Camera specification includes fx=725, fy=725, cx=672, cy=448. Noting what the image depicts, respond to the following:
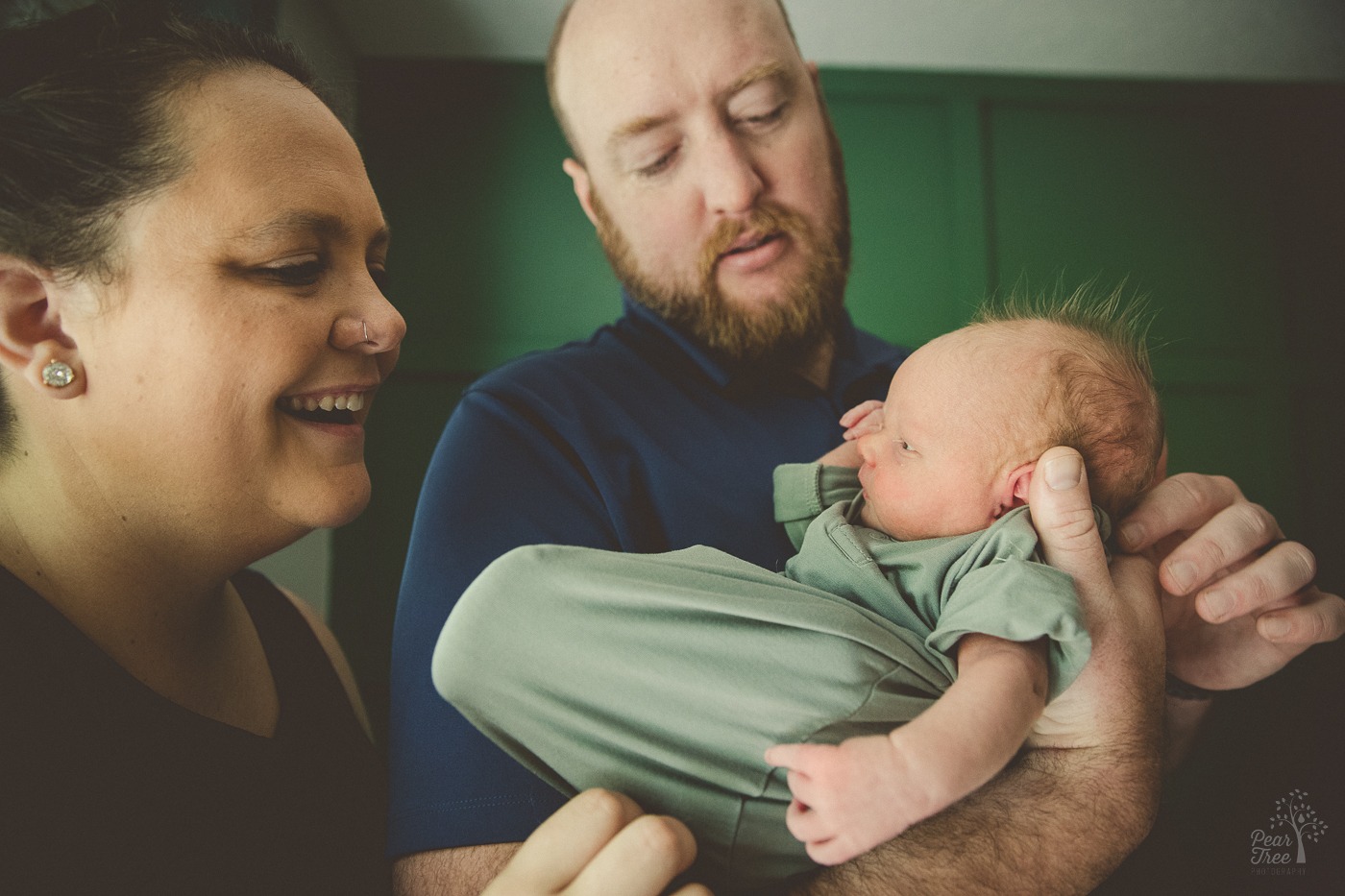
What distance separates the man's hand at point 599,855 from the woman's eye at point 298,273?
47 centimetres

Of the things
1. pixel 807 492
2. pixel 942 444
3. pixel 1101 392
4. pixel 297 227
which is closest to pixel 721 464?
pixel 807 492

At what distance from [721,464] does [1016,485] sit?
0.32m

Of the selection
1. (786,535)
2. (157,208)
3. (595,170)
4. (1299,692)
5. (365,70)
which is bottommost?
(1299,692)

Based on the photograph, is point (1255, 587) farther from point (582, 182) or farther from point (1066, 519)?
point (582, 182)

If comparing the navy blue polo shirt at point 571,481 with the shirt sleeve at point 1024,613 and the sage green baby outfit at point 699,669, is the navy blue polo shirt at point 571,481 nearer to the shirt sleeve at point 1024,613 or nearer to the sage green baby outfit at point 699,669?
the sage green baby outfit at point 699,669

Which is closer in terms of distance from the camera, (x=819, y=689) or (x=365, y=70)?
(x=819, y=689)

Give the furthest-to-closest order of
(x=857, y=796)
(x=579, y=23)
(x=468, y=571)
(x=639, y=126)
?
(x=579, y=23), (x=639, y=126), (x=468, y=571), (x=857, y=796)

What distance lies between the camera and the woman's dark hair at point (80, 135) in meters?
0.55

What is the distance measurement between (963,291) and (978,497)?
142 cm

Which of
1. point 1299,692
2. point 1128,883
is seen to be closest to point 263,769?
point 1128,883

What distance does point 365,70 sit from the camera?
2.07m

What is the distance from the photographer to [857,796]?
0.47 meters

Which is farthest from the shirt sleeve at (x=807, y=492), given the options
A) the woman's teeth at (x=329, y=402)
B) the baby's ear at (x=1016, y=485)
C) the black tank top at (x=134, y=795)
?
the black tank top at (x=134, y=795)

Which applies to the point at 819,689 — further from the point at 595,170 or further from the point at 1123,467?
the point at 595,170
